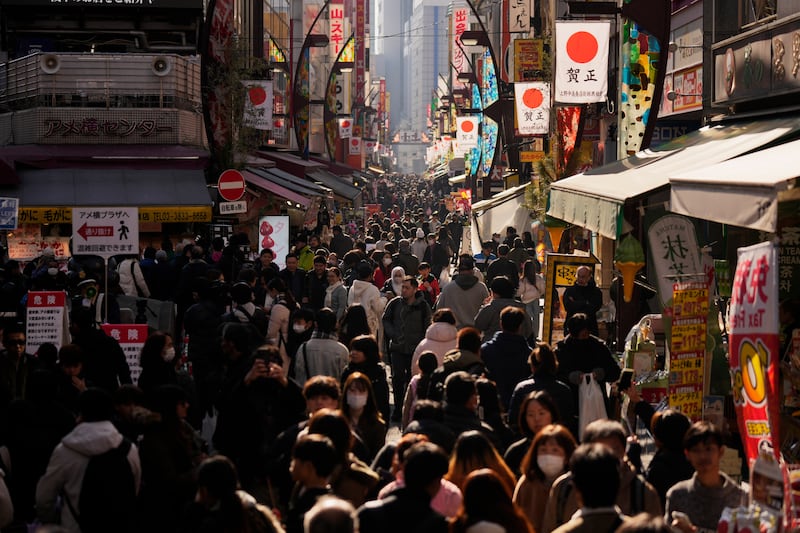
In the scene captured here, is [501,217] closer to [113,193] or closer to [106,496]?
[113,193]

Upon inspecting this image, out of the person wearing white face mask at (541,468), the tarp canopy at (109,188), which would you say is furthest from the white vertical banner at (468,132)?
the person wearing white face mask at (541,468)

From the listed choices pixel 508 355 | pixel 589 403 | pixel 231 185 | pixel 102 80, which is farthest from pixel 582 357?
pixel 102 80

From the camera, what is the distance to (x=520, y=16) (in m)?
40.0

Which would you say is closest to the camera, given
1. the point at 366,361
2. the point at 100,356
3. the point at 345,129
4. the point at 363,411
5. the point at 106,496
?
the point at 106,496

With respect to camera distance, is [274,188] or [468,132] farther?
[468,132]

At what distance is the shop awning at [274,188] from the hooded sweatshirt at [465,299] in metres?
15.2

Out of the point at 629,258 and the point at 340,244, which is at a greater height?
the point at 629,258

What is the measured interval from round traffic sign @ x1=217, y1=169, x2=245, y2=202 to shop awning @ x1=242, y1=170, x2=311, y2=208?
6.26 meters

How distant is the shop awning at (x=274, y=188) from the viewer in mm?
29141

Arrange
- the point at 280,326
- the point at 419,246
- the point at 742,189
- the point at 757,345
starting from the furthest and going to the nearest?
1. the point at 419,246
2. the point at 280,326
3. the point at 742,189
4. the point at 757,345

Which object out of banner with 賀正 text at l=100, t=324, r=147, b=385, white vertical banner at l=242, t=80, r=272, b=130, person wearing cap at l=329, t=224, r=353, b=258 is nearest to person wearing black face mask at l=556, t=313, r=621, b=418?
banner with 賀正 text at l=100, t=324, r=147, b=385

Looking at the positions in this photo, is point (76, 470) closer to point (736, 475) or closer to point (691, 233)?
point (736, 475)

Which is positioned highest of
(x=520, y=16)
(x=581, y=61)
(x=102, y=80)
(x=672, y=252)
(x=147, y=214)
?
(x=520, y=16)

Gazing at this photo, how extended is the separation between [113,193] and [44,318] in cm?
1292
